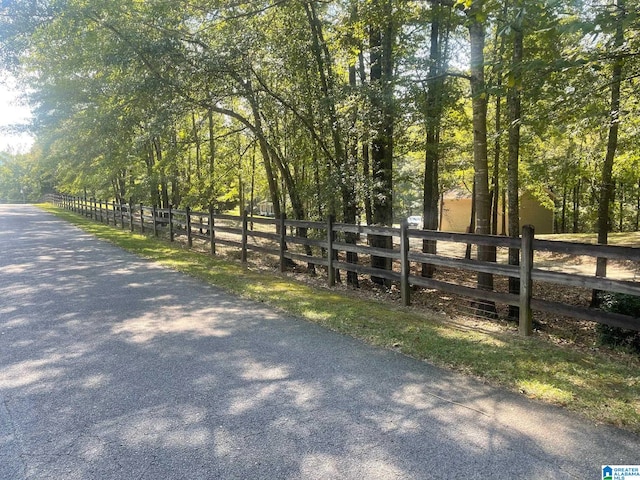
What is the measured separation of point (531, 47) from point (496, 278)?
626 cm

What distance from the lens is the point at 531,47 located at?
803 cm

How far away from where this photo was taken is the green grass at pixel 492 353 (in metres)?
3.25

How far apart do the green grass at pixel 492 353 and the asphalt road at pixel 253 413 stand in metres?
0.24

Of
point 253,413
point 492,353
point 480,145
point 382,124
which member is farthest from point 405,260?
point 253,413

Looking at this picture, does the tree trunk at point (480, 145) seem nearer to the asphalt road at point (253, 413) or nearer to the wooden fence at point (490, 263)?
the wooden fence at point (490, 263)

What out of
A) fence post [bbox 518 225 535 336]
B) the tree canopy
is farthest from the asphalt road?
the tree canopy

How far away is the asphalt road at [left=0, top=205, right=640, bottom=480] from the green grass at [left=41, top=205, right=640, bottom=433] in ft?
0.77

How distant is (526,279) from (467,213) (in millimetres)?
26861

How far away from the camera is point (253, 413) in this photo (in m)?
2.96

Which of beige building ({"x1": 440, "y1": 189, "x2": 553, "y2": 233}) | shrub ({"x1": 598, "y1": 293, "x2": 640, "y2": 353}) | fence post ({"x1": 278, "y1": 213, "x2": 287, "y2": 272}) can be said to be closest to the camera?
shrub ({"x1": 598, "y1": 293, "x2": 640, "y2": 353})

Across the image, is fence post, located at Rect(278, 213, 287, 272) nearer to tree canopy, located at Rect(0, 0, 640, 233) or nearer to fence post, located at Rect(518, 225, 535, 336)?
tree canopy, located at Rect(0, 0, 640, 233)

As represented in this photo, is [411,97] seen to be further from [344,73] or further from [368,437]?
[368,437]

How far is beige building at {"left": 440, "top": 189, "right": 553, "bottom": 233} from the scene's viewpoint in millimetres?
28320

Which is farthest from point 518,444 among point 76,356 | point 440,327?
point 76,356
